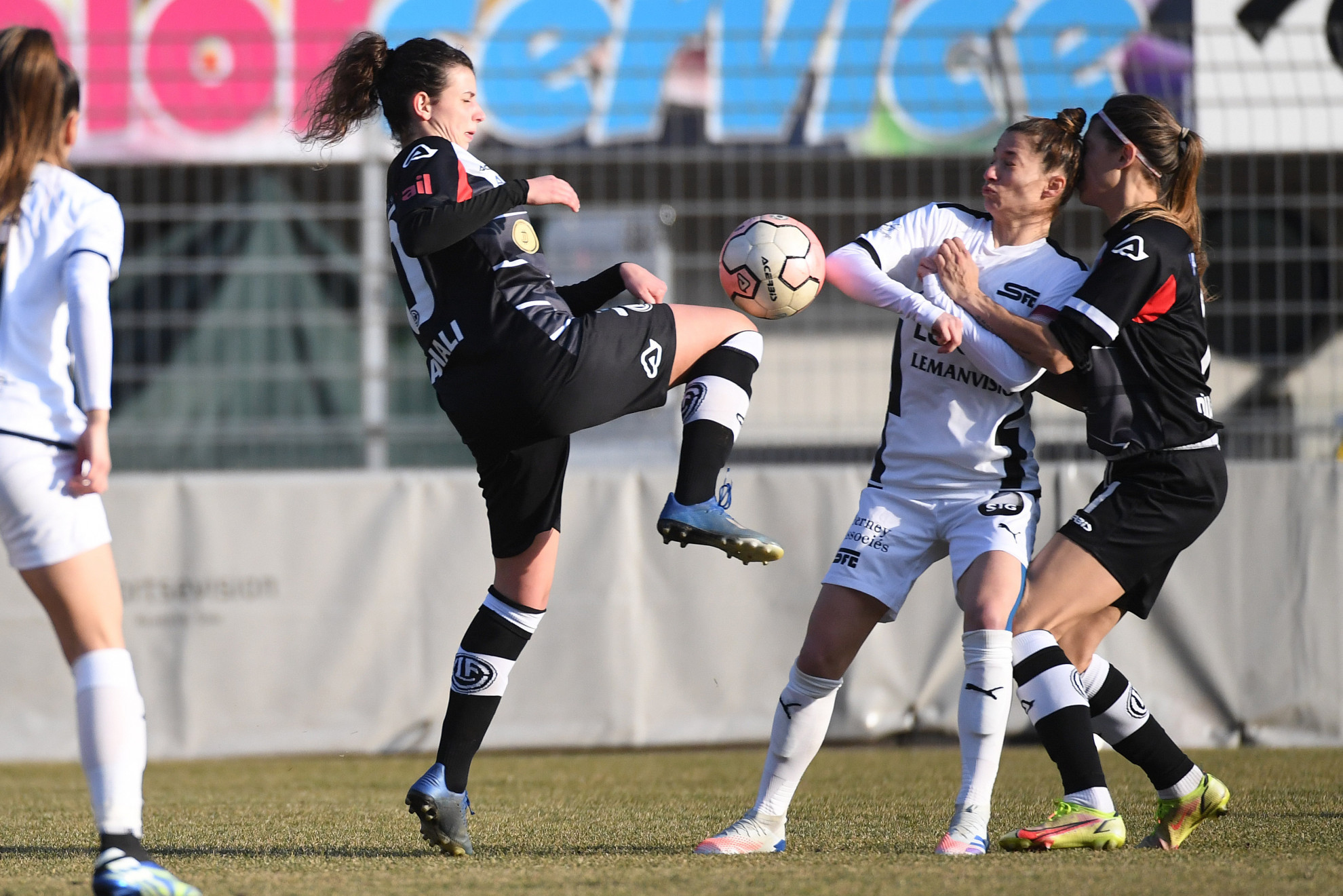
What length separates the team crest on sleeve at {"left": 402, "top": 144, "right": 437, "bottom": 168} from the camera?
3.89 meters

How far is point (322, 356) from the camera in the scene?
25.9 ft

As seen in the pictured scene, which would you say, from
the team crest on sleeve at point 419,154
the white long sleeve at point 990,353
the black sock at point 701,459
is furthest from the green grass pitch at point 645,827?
the team crest on sleeve at point 419,154

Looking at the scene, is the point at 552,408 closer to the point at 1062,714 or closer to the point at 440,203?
the point at 440,203

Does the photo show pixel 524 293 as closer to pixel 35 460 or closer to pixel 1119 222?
pixel 35 460

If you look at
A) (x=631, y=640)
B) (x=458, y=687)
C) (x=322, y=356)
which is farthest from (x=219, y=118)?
(x=458, y=687)

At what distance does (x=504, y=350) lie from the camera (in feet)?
12.8

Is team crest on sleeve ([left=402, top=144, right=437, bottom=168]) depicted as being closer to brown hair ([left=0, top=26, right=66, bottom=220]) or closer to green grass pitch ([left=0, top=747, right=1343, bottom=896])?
brown hair ([left=0, top=26, right=66, bottom=220])

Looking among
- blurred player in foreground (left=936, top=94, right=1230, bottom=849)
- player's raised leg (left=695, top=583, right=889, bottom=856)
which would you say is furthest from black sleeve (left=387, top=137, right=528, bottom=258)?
player's raised leg (left=695, top=583, right=889, bottom=856)

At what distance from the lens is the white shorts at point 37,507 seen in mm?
3041

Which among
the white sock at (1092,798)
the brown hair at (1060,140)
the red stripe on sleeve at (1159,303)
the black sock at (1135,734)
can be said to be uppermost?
the brown hair at (1060,140)

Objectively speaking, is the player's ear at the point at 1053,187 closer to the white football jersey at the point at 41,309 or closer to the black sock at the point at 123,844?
the white football jersey at the point at 41,309

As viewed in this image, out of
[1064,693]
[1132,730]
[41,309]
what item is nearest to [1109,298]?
[1064,693]

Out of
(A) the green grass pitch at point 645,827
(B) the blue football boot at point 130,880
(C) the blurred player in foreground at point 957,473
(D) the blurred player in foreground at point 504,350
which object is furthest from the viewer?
(C) the blurred player in foreground at point 957,473

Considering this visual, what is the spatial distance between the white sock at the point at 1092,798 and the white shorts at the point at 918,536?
2.18 ft
